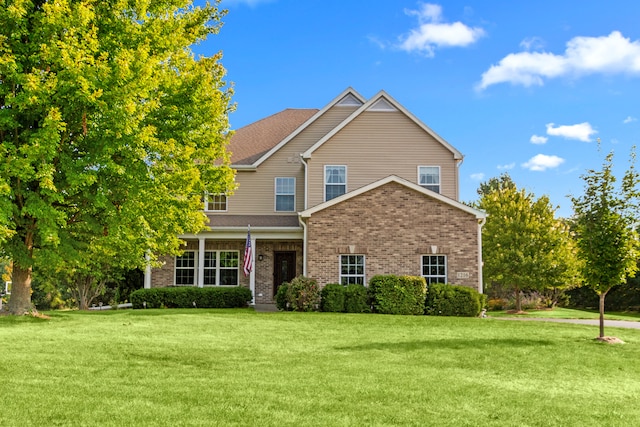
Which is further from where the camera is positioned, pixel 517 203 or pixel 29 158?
pixel 517 203

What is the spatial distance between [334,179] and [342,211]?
3971 mm

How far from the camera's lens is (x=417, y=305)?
68.6ft

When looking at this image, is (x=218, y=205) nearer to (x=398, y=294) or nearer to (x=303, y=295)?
(x=303, y=295)

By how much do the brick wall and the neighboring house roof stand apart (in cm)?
724

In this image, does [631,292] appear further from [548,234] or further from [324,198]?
[324,198]

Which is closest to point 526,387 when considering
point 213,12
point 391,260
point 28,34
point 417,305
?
point 417,305

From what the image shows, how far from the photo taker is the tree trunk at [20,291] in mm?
18047

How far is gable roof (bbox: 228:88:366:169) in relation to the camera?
2766 cm

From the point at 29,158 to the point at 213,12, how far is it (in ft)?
30.3

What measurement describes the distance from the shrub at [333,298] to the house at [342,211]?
4.52ft

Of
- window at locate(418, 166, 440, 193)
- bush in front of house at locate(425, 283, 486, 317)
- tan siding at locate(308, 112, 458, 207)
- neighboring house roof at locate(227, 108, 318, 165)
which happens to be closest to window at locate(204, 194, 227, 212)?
neighboring house roof at locate(227, 108, 318, 165)

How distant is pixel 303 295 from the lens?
20.7 meters

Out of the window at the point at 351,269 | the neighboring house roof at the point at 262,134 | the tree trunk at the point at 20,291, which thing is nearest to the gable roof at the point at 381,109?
the neighboring house roof at the point at 262,134

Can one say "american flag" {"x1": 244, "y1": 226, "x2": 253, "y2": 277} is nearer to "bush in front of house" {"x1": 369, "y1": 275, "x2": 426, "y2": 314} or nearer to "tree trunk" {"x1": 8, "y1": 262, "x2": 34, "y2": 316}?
"bush in front of house" {"x1": 369, "y1": 275, "x2": 426, "y2": 314}
